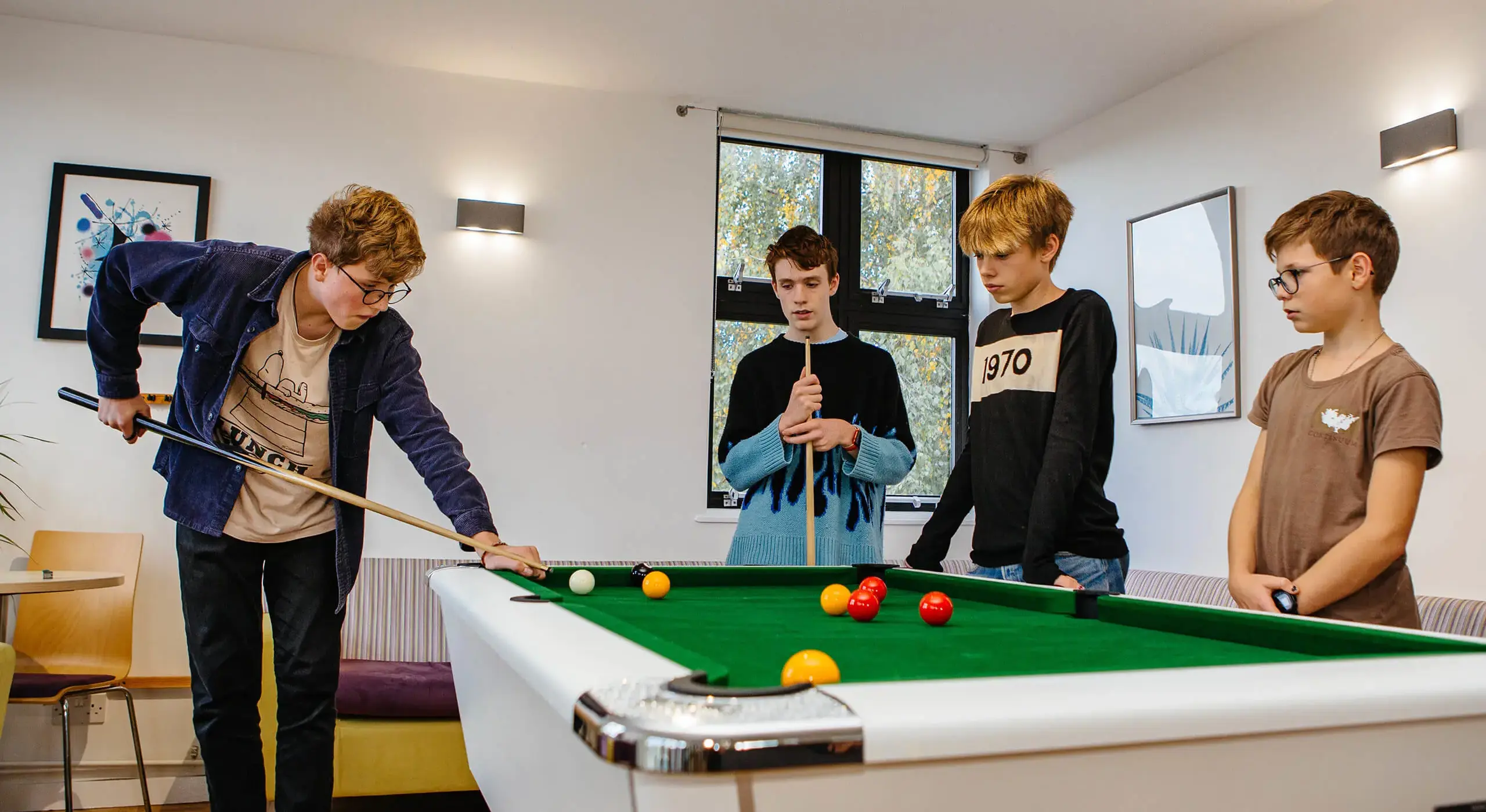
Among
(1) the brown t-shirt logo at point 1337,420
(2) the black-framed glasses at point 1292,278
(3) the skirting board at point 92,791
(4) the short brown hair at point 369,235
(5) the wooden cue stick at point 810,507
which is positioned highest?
(4) the short brown hair at point 369,235

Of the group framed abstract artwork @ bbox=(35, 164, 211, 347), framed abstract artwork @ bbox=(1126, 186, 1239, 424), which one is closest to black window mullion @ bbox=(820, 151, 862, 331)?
framed abstract artwork @ bbox=(1126, 186, 1239, 424)

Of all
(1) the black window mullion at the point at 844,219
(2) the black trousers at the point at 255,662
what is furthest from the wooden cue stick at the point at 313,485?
(1) the black window mullion at the point at 844,219

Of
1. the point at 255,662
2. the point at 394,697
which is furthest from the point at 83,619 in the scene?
the point at 255,662

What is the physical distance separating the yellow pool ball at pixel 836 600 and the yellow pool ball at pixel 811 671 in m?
0.66

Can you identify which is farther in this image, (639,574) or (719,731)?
(639,574)

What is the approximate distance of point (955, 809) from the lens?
0.70 m

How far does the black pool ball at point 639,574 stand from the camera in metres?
1.89

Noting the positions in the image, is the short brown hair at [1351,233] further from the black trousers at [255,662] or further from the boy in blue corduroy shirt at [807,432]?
the black trousers at [255,662]

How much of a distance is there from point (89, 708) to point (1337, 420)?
3.92 m

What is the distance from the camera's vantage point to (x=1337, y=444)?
5.41 ft

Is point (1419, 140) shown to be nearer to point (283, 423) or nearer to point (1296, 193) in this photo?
point (1296, 193)

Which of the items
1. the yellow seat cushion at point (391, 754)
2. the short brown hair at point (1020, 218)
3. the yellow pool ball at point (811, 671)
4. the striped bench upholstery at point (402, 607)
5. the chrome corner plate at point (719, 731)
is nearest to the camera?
the chrome corner plate at point (719, 731)

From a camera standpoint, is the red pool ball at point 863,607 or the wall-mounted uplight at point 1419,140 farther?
the wall-mounted uplight at point 1419,140

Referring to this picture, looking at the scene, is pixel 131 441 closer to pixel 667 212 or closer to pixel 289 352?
pixel 289 352
